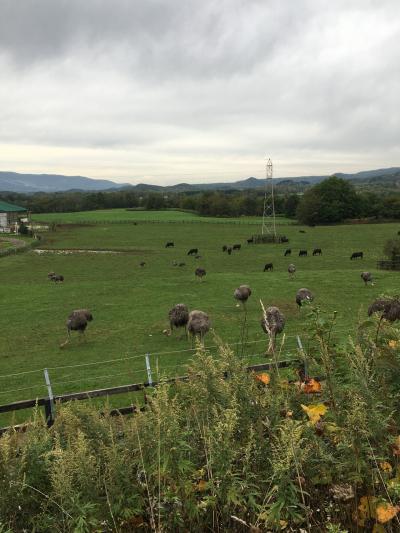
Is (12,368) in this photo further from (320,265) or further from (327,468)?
(320,265)

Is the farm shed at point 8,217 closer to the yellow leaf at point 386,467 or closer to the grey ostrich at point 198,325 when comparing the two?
the grey ostrich at point 198,325

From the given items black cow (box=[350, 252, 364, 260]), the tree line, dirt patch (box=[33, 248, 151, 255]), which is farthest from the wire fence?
the tree line

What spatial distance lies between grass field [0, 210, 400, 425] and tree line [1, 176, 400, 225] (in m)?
40.7

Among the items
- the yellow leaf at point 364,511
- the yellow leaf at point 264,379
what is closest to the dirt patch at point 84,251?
the yellow leaf at point 264,379

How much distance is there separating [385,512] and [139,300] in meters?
27.8

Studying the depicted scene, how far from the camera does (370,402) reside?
4.11 metres

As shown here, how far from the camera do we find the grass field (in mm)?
17516

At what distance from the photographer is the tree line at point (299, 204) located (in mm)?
107562

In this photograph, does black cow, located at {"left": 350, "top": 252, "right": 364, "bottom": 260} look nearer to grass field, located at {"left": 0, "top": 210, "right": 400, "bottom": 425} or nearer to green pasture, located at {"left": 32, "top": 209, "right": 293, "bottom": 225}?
grass field, located at {"left": 0, "top": 210, "right": 400, "bottom": 425}

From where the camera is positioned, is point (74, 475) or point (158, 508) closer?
point (158, 508)

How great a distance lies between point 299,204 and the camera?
366 feet

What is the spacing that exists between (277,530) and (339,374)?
2.36 meters

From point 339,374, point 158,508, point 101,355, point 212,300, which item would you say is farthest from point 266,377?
point 212,300

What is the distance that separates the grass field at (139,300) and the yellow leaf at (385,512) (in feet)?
7.87
